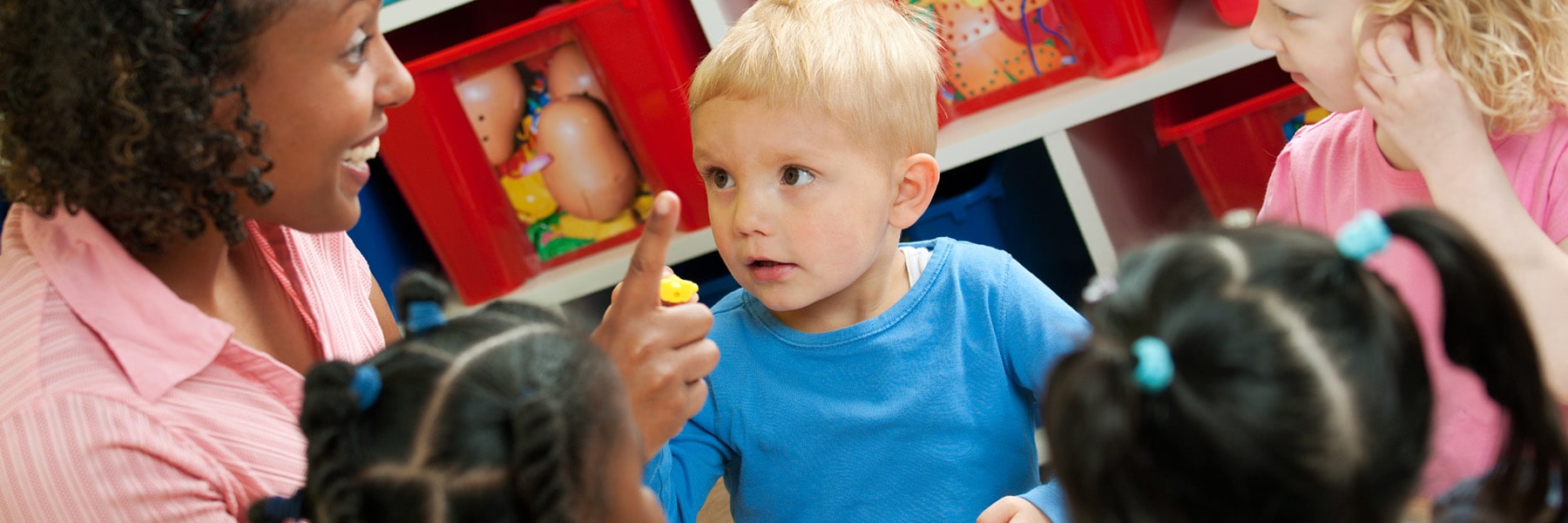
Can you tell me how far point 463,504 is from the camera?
0.58 meters

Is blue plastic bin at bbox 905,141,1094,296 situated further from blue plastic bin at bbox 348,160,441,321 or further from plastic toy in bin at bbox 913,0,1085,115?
blue plastic bin at bbox 348,160,441,321

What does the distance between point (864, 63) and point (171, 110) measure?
496 mm

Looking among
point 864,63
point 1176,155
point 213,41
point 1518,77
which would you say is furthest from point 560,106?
point 1518,77

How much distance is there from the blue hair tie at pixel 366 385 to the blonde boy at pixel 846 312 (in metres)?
0.35

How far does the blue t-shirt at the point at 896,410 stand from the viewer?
38.7 inches

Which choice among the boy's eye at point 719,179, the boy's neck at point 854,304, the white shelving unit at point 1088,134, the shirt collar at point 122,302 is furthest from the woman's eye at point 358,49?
the white shelving unit at point 1088,134

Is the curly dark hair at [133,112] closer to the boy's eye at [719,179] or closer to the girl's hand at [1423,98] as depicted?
the boy's eye at [719,179]

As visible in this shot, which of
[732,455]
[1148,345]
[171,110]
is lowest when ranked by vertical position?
[732,455]

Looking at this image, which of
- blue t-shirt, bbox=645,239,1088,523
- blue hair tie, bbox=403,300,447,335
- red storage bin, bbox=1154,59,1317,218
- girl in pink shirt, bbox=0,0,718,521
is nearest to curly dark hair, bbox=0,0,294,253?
girl in pink shirt, bbox=0,0,718,521

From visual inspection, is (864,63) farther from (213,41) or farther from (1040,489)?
(213,41)

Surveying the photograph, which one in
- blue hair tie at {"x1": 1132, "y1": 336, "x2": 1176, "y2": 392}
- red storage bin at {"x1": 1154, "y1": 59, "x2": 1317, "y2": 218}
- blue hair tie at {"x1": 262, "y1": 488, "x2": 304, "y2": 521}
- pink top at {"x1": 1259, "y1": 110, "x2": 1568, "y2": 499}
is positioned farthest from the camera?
red storage bin at {"x1": 1154, "y1": 59, "x2": 1317, "y2": 218}

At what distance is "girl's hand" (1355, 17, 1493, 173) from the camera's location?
85 centimetres

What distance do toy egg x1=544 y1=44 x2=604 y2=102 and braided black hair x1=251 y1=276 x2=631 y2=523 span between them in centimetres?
84

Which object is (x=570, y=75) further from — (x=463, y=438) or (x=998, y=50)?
(x=463, y=438)
